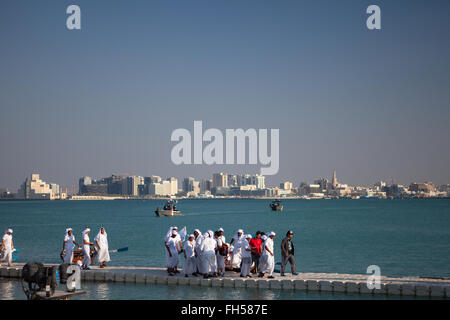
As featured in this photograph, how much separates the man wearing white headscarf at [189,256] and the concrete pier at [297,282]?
346 mm

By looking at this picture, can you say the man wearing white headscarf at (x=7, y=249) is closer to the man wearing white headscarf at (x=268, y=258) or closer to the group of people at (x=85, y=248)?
the group of people at (x=85, y=248)

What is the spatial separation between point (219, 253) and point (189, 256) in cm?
110

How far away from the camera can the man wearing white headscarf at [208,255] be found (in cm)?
1833

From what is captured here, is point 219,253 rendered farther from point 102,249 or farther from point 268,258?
point 102,249

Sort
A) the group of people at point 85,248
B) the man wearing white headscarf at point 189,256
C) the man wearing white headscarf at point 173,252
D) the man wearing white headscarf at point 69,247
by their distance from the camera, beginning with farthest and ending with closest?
the man wearing white headscarf at point 69,247
the group of people at point 85,248
the man wearing white headscarf at point 173,252
the man wearing white headscarf at point 189,256

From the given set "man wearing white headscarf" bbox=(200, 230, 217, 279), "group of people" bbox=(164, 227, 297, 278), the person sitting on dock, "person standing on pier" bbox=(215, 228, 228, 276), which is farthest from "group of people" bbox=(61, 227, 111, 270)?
the person sitting on dock

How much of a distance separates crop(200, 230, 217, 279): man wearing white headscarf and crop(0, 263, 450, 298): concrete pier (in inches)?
16.0

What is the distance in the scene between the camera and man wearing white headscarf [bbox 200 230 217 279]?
18328mm

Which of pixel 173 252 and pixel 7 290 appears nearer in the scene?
pixel 7 290

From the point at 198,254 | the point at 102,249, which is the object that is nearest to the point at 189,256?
the point at 198,254

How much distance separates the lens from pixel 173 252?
63.2ft

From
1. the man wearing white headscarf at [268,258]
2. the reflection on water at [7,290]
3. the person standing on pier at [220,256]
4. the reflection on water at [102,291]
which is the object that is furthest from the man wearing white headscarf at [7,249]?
the man wearing white headscarf at [268,258]
